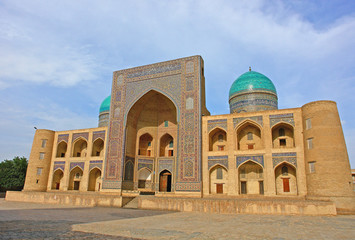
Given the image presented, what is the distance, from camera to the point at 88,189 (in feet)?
72.1

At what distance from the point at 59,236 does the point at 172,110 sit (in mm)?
16966

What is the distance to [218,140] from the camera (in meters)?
19.3

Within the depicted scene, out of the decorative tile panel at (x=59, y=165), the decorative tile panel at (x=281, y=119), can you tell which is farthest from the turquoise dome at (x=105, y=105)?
the decorative tile panel at (x=281, y=119)

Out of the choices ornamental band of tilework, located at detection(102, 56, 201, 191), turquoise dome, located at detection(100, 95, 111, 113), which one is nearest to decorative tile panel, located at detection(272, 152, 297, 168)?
ornamental band of tilework, located at detection(102, 56, 201, 191)

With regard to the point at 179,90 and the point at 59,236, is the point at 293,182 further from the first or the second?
the point at 59,236

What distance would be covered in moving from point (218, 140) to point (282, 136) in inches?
167

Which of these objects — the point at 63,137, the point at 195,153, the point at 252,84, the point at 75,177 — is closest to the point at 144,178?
the point at 195,153

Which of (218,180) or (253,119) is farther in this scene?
(218,180)

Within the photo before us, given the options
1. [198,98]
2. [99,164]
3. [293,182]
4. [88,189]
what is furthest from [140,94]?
[293,182]

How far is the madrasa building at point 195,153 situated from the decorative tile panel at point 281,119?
2.2 inches

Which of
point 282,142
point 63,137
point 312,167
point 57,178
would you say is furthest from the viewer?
point 57,178

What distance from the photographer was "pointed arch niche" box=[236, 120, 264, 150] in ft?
59.9

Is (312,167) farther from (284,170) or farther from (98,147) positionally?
(98,147)

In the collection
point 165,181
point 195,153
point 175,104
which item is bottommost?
point 165,181
